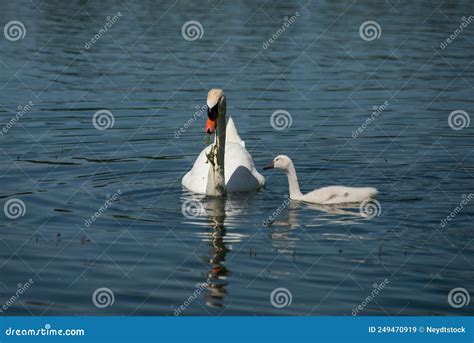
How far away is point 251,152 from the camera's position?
1861 centimetres

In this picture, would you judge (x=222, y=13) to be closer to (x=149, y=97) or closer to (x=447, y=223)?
(x=149, y=97)

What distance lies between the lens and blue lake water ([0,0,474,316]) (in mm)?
11461

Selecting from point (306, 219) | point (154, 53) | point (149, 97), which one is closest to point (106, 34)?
point (154, 53)

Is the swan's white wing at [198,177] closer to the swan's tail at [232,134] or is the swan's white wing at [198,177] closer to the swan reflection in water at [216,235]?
the swan reflection in water at [216,235]

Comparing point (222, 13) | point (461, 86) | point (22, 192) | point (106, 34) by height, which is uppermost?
point (222, 13)

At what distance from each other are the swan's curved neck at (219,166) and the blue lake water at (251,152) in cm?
24

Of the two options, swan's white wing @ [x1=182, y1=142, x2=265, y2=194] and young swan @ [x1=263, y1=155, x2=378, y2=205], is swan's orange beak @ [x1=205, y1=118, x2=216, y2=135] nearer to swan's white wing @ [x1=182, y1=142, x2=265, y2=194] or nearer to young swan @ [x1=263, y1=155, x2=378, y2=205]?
swan's white wing @ [x1=182, y1=142, x2=265, y2=194]

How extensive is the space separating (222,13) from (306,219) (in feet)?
71.0

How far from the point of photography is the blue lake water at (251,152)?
1146 cm

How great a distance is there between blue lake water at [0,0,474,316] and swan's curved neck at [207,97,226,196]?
243mm

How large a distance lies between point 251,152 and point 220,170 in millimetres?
2915

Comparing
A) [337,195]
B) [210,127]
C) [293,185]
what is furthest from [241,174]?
[337,195]

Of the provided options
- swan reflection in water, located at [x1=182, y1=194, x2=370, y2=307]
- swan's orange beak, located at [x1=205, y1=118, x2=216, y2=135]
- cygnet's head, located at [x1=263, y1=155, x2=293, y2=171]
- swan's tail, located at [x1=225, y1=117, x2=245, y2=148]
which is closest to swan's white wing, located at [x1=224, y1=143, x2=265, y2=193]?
swan reflection in water, located at [x1=182, y1=194, x2=370, y2=307]

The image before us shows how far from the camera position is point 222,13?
3478 centimetres
